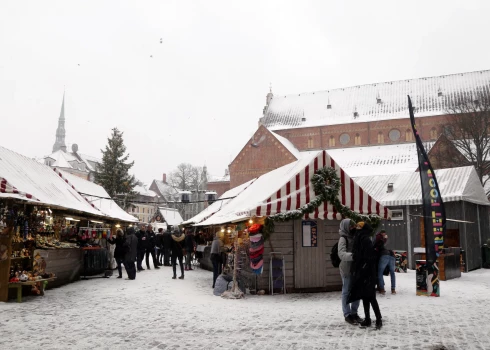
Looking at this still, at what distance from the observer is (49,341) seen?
6.45 metres

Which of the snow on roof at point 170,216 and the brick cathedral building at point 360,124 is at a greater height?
the brick cathedral building at point 360,124

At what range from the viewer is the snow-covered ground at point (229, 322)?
6340 mm

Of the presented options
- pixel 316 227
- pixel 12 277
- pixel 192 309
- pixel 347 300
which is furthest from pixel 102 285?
pixel 347 300

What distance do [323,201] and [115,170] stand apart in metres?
37.6

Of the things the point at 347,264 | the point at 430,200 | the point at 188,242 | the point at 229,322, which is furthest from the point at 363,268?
the point at 188,242

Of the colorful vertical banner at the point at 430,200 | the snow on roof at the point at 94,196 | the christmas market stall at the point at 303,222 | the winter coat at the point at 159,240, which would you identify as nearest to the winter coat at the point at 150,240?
the winter coat at the point at 159,240

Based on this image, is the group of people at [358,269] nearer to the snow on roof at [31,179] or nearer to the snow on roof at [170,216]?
the snow on roof at [31,179]

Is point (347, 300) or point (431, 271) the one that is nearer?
point (347, 300)

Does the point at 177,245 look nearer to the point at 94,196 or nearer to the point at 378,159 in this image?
the point at 94,196

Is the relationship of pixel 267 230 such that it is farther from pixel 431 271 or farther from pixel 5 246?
pixel 5 246

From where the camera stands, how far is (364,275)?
718cm

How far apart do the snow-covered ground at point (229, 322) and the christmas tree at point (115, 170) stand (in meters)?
34.6

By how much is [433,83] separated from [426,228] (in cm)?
4321

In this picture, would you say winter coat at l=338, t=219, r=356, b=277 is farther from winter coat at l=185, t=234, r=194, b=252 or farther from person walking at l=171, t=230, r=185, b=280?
winter coat at l=185, t=234, r=194, b=252
